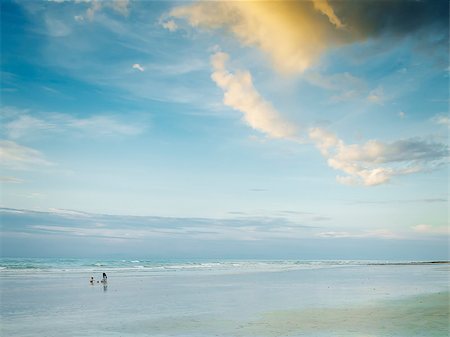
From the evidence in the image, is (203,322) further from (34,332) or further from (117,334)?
(34,332)

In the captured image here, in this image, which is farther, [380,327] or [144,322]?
[144,322]

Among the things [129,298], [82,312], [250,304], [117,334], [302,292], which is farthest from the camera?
[302,292]

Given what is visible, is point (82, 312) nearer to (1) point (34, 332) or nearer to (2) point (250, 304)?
(1) point (34, 332)

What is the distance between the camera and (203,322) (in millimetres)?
18469

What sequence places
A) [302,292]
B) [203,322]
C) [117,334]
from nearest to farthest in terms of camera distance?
[117,334] → [203,322] → [302,292]

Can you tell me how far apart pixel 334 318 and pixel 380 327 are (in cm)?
251

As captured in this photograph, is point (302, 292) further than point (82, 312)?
Yes

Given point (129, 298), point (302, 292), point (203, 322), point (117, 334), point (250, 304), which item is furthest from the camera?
point (302, 292)

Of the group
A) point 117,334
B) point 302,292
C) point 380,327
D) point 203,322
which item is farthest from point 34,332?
point 302,292

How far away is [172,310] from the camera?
2241cm

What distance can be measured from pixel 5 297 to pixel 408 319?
84.0ft

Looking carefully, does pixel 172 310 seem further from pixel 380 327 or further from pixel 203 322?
pixel 380 327

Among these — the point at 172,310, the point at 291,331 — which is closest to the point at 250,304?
the point at 172,310

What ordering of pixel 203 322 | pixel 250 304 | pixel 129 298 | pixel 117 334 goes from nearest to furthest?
pixel 117 334 < pixel 203 322 < pixel 250 304 < pixel 129 298
